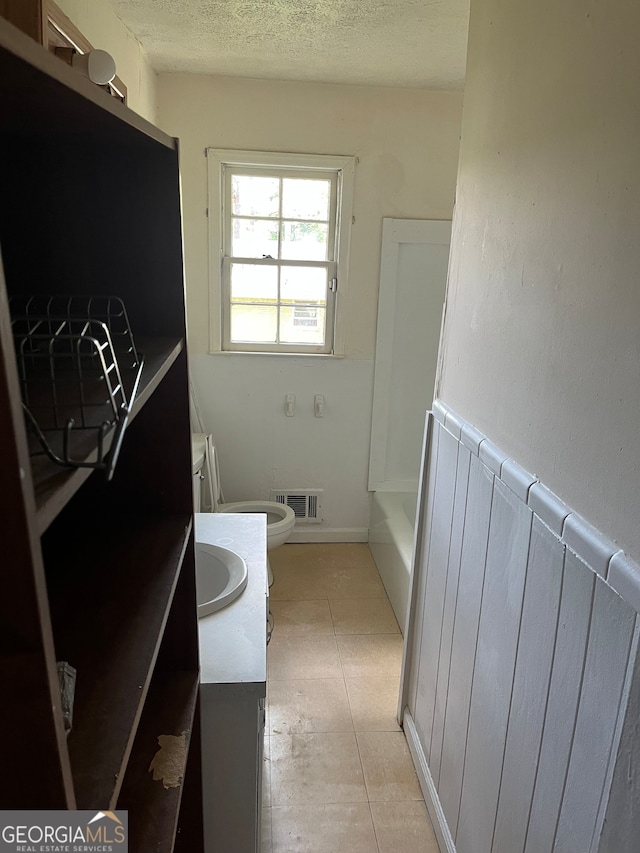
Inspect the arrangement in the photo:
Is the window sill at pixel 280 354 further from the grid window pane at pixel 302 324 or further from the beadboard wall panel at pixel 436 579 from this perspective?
the beadboard wall panel at pixel 436 579

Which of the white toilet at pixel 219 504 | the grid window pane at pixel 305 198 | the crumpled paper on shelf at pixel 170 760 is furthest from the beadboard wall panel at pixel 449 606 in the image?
the grid window pane at pixel 305 198

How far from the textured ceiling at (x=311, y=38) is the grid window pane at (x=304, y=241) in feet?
2.20

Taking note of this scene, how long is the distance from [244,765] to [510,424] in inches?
37.1

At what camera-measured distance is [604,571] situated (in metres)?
0.95

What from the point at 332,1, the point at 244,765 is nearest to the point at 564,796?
the point at 244,765

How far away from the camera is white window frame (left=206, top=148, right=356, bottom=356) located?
9.93 feet

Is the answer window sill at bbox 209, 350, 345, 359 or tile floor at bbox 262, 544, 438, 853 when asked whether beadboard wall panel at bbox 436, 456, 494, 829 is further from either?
window sill at bbox 209, 350, 345, 359

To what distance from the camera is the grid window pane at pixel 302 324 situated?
3301 mm

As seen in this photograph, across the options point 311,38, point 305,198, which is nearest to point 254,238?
point 305,198

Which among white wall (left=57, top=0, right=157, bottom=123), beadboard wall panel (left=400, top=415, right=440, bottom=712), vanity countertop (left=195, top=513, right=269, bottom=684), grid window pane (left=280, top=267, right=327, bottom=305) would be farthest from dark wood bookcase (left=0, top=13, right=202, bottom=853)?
grid window pane (left=280, top=267, right=327, bottom=305)

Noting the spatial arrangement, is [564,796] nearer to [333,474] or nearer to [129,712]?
[129,712]

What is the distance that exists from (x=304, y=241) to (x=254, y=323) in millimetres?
500
